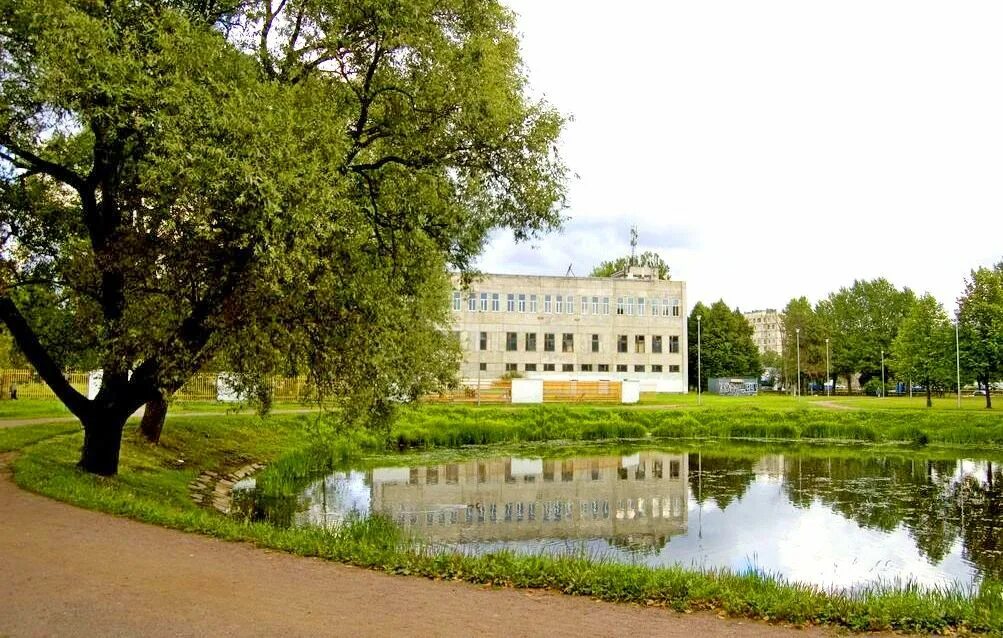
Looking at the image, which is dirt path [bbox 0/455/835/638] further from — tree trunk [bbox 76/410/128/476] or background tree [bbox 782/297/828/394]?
background tree [bbox 782/297/828/394]

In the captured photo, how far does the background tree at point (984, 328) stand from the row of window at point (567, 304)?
87.3 feet

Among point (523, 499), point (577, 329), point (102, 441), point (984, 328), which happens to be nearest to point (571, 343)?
point (577, 329)

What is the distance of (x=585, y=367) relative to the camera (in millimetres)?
78625

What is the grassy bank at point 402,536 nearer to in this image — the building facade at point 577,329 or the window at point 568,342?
the building facade at point 577,329

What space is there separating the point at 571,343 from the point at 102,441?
6293 centimetres

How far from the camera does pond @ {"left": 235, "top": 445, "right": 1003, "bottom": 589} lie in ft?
52.0

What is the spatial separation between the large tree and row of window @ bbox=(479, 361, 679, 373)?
58.0 metres

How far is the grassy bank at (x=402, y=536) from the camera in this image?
8.63 m

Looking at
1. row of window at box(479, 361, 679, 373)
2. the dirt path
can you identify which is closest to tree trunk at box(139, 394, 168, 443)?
the dirt path

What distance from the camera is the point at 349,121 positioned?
16.3m

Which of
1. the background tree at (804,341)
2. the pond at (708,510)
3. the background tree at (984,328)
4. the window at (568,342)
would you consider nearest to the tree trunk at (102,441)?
the pond at (708,510)

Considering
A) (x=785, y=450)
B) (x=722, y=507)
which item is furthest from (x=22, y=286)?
(x=785, y=450)

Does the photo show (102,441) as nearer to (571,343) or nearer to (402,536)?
(402,536)

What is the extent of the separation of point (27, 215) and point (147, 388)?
4679mm
